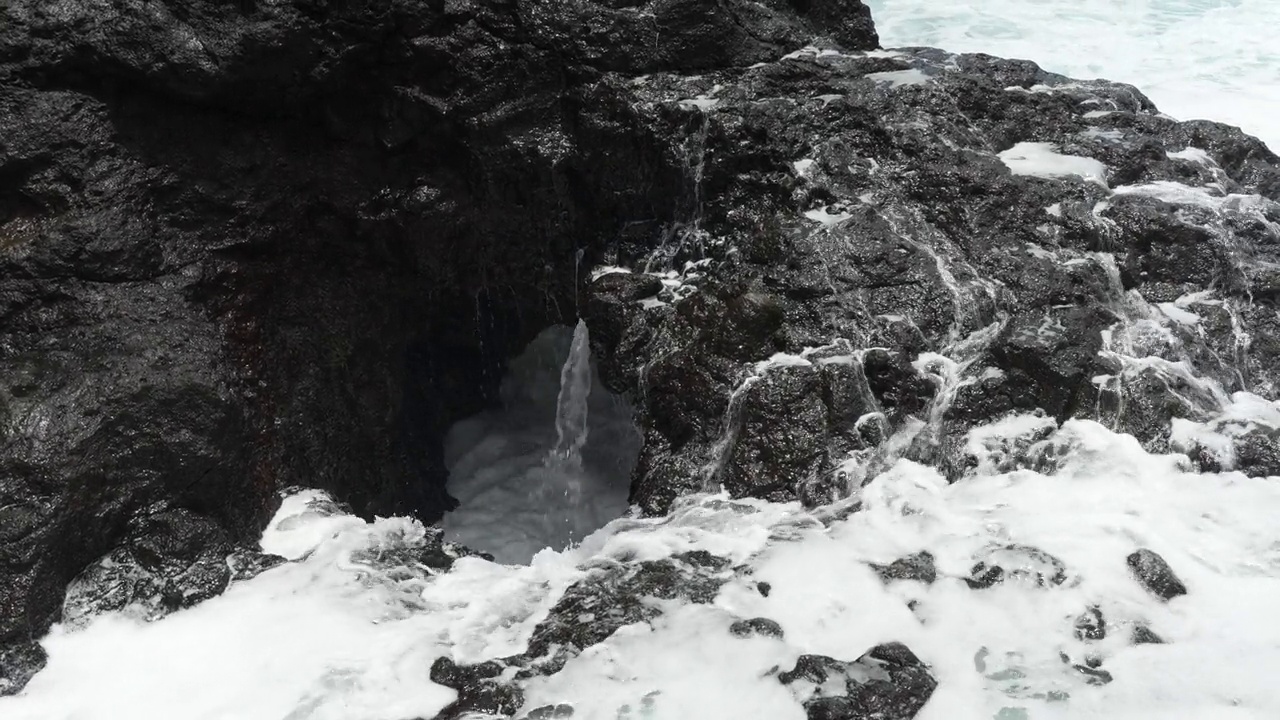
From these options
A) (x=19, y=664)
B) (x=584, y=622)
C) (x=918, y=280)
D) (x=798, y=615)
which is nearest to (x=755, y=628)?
(x=798, y=615)

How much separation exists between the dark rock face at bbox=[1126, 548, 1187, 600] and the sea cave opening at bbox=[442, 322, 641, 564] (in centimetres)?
325

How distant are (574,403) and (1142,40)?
1174cm

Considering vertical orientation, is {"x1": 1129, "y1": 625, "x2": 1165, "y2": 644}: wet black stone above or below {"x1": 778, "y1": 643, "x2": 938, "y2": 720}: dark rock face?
below

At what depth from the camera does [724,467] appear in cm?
480

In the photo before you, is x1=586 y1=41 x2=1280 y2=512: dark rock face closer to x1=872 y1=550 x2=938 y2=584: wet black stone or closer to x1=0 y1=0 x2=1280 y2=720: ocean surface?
x1=0 y1=0 x2=1280 y2=720: ocean surface

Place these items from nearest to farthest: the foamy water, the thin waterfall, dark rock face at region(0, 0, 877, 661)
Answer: dark rock face at region(0, 0, 877, 661) → the thin waterfall → the foamy water

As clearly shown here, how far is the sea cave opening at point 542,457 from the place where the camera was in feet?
21.2

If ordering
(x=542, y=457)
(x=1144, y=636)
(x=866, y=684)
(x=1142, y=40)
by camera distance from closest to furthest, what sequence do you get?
(x=866, y=684) < (x=1144, y=636) < (x=542, y=457) < (x=1142, y=40)

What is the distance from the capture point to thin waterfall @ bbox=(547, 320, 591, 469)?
21.8 ft

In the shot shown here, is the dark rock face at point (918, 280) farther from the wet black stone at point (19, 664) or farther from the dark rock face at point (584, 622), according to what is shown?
the wet black stone at point (19, 664)

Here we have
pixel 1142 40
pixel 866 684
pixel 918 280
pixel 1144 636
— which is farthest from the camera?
pixel 1142 40

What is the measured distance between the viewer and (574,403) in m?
6.77

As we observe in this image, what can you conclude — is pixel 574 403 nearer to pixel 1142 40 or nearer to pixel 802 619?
pixel 802 619

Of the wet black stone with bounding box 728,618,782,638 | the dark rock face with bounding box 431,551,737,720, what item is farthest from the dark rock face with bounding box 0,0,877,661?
the wet black stone with bounding box 728,618,782,638
